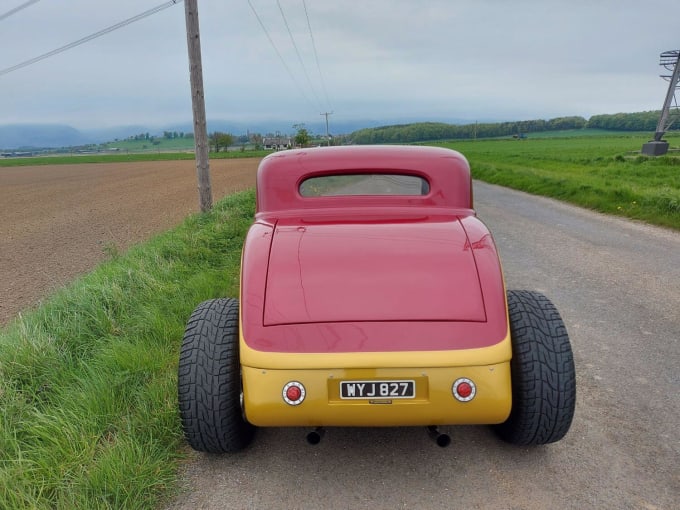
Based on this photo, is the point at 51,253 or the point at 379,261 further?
the point at 51,253

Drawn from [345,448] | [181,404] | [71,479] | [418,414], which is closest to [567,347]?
[418,414]

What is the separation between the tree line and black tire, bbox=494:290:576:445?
7353 cm

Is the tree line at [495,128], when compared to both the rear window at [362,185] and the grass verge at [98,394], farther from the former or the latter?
the rear window at [362,185]

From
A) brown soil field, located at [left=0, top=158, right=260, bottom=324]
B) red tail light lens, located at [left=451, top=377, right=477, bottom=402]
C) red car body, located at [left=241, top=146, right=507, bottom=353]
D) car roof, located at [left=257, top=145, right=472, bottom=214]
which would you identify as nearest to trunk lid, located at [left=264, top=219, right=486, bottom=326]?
red car body, located at [left=241, top=146, right=507, bottom=353]

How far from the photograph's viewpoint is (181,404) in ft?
7.59

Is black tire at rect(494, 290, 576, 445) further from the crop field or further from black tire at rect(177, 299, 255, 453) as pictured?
the crop field

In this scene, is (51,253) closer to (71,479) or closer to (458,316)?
(71,479)

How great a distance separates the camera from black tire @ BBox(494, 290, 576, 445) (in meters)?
2.27

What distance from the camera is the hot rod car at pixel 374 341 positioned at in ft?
6.74

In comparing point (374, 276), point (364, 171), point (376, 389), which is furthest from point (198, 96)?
point (376, 389)

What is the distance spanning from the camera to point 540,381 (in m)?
2.26

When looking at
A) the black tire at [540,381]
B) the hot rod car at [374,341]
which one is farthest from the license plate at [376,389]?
the black tire at [540,381]

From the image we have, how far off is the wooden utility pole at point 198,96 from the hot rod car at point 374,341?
699 cm

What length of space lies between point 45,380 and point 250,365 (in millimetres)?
1946
